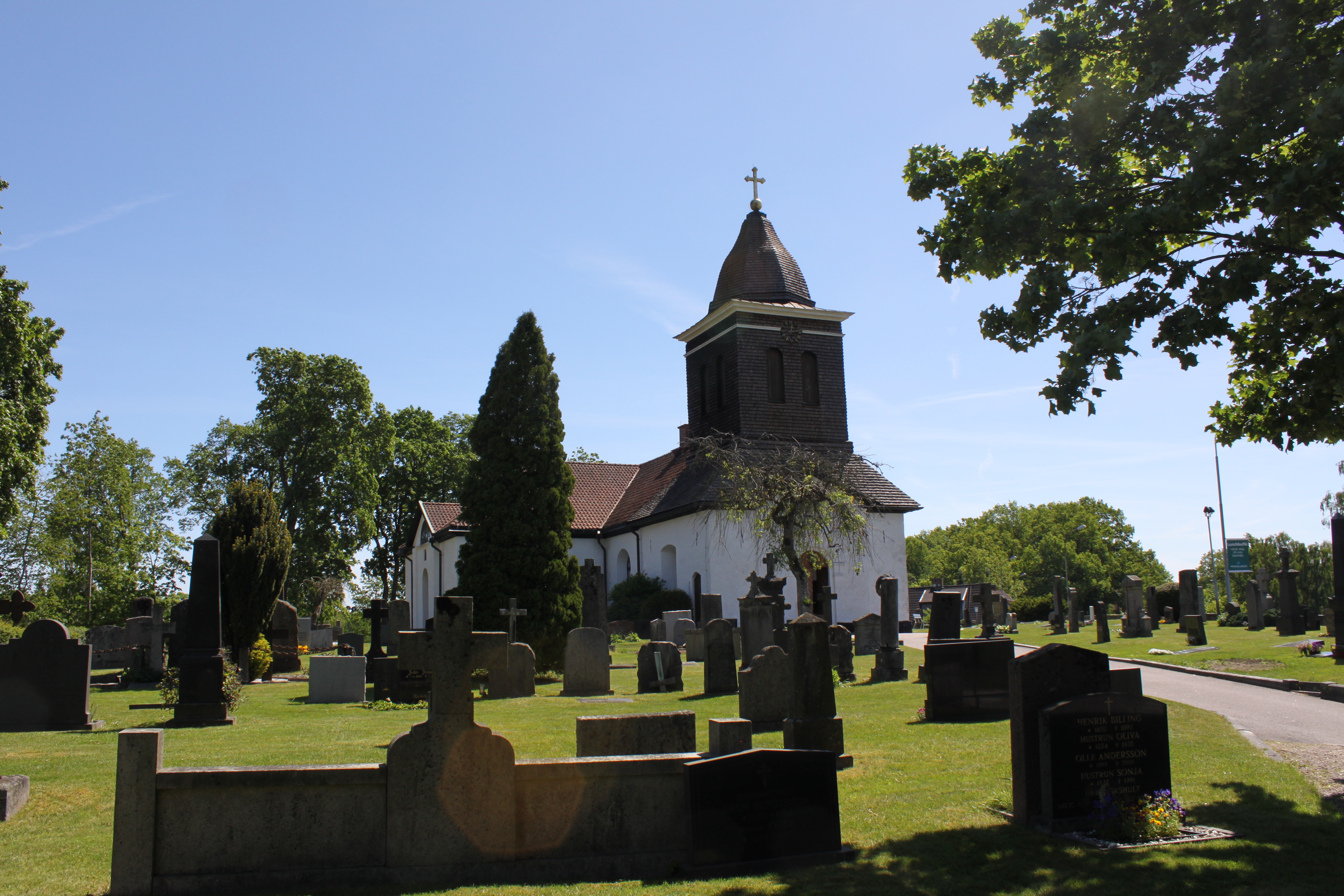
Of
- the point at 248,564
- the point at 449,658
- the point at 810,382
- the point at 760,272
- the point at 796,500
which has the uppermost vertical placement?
the point at 760,272

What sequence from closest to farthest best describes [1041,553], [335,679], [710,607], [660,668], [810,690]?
[810,690]
[335,679]
[660,668]
[710,607]
[1041,553]

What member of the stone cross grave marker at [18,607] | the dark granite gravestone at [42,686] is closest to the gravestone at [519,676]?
the dark granite gravestone at [42,686]

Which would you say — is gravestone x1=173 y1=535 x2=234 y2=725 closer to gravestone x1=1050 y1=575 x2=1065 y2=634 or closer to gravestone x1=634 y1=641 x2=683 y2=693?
gravestone x1=634 y1=641 x2=683 y2=693

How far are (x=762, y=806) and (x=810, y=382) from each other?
33265 mm

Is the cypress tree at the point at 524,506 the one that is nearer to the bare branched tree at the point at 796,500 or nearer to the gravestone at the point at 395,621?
the gravestone at the point at 395,621

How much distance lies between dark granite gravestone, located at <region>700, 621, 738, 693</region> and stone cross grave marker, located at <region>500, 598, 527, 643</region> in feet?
18.7

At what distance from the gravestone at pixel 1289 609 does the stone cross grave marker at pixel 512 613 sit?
1871cm

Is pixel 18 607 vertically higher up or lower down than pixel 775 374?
lower down

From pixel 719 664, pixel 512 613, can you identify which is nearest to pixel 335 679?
pixel 512 613

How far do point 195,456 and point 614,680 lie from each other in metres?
33.7

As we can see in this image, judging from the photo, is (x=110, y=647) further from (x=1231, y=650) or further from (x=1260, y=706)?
(x=1231, y=650)

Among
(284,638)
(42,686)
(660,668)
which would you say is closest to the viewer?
(42,686)

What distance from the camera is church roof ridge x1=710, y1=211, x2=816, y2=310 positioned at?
3894 cm

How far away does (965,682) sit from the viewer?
12.0m
